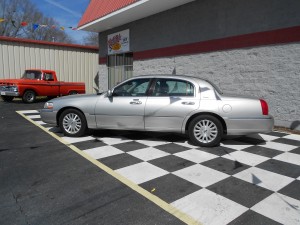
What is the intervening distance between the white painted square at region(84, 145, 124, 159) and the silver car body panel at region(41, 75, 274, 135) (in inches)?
27.9

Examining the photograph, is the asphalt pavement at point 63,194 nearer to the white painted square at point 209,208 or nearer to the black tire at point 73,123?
the white painted square at point 209,208

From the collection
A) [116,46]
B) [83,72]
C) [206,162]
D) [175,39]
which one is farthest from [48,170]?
[83,72]

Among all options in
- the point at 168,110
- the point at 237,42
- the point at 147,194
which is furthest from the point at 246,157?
the point at 237,42

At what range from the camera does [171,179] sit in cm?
367

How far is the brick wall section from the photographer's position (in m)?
7.12

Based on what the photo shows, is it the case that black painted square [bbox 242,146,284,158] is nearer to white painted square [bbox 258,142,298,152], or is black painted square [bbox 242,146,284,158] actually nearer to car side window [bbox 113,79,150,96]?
white painted square [bbox 258,142,298,152]

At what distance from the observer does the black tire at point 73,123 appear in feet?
19.3

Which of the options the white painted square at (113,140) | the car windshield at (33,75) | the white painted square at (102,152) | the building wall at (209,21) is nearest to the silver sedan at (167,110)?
the white painted square at (113,140)

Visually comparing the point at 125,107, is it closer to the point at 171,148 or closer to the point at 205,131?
the point at 171,148

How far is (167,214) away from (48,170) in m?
2.10

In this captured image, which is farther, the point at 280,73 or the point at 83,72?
the point at 83,72

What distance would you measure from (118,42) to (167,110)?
959 cm

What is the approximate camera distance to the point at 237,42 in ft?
27.1

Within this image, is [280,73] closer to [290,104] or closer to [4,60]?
[290,104]
